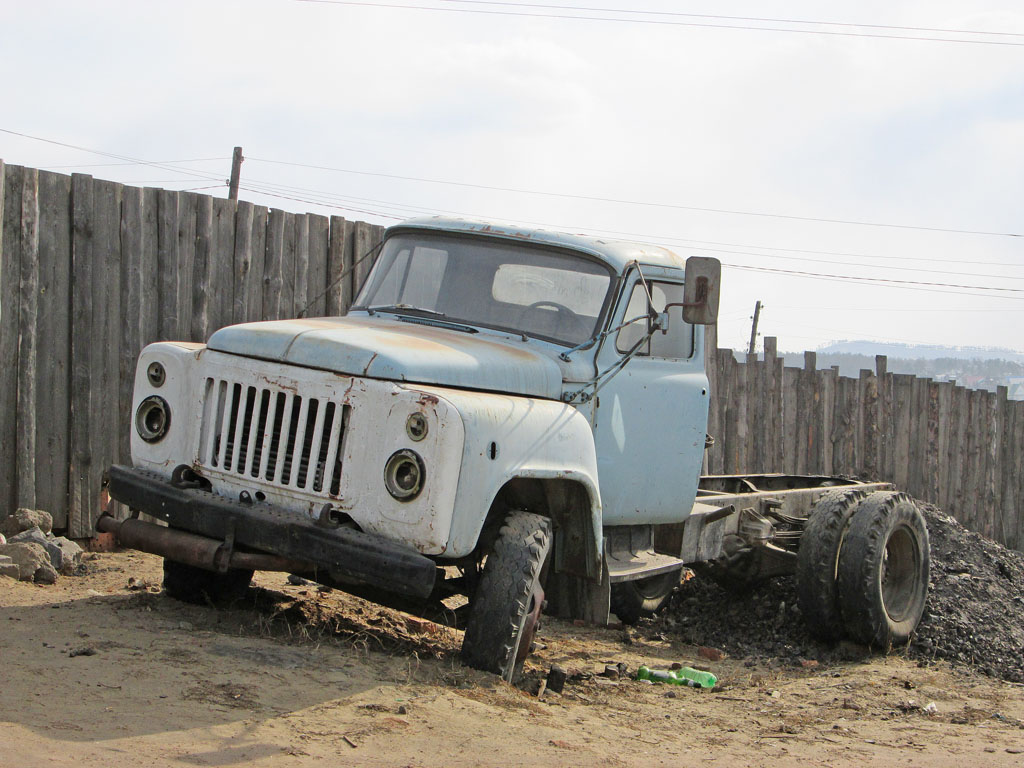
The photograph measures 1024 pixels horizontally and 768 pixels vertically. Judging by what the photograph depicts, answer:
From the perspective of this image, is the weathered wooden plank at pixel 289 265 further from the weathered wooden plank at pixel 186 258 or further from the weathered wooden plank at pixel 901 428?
the weathered wooden plank at pixel 901 428

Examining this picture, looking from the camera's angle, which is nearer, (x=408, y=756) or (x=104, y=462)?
(x=408, y=756)

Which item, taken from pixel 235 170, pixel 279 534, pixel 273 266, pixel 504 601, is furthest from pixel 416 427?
pixel 235 170

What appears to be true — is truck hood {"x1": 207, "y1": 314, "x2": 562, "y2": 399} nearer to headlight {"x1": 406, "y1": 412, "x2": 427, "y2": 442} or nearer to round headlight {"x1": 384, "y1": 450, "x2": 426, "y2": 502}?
headlight {"x1": 406, "y1": 412, "x2": 427, "y2": 442}

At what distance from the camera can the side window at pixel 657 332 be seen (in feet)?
20.9

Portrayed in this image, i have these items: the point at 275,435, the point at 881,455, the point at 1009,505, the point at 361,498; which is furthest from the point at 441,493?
the point at 1009,505

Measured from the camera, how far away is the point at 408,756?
407cm

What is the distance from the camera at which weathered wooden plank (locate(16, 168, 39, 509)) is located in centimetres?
713

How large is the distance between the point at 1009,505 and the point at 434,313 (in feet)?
39.8

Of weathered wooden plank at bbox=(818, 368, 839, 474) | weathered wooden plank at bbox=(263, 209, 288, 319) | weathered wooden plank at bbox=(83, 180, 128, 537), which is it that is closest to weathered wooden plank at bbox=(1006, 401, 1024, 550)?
weathered wooden plank at bbox=(818, 368, 839, 474)

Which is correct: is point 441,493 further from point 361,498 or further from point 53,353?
point 53,353

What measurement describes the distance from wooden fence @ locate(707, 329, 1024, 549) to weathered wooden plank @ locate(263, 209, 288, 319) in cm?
511

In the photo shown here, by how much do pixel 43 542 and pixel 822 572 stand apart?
5.07 metres

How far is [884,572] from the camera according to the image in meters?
7.96

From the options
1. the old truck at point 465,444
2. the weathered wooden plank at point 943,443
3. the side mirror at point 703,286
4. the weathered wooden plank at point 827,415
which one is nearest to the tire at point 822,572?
the old truck at point 465,444
